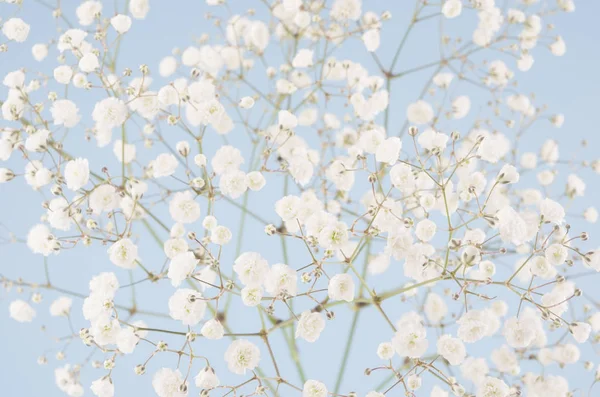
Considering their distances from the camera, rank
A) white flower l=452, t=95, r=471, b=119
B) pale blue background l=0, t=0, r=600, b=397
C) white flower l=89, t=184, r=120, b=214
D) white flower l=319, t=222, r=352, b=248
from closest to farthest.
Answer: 1. white flower l=319, t=222, r=352, b=248
2. white flower l=89, t=184, r=120, b=214
3. white flower l=452, t=95, r=471, b=119
4. pale blue background l=0, t=0, r=600, b=397

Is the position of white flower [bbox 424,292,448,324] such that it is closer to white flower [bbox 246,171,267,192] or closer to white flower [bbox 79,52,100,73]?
white flower [bbox 246,171,267,192]

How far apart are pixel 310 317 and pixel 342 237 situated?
105mm

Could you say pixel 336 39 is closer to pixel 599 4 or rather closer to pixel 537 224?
pixel 537 224

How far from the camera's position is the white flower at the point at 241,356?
79 cm

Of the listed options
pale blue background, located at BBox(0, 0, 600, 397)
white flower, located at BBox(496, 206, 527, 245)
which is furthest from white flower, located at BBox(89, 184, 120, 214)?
pale blue background, located at BBox(0, 0, 600, 397)

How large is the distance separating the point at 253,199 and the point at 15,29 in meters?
0.87

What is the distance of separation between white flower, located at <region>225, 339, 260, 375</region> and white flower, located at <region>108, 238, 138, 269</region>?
0.16 metres

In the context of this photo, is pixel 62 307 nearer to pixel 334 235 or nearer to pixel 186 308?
pixel 186 308

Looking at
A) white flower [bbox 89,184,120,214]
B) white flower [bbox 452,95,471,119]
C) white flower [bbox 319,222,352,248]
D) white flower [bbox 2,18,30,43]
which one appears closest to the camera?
white flower [bbox 319,222,352,248]

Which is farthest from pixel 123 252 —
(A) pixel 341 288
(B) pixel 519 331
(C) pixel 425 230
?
(B) pixel 519 331

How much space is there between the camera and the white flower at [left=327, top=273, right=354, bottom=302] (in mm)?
745

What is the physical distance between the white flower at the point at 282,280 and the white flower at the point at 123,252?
18cm

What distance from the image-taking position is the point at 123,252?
798mm

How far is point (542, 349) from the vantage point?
1.03 metres
